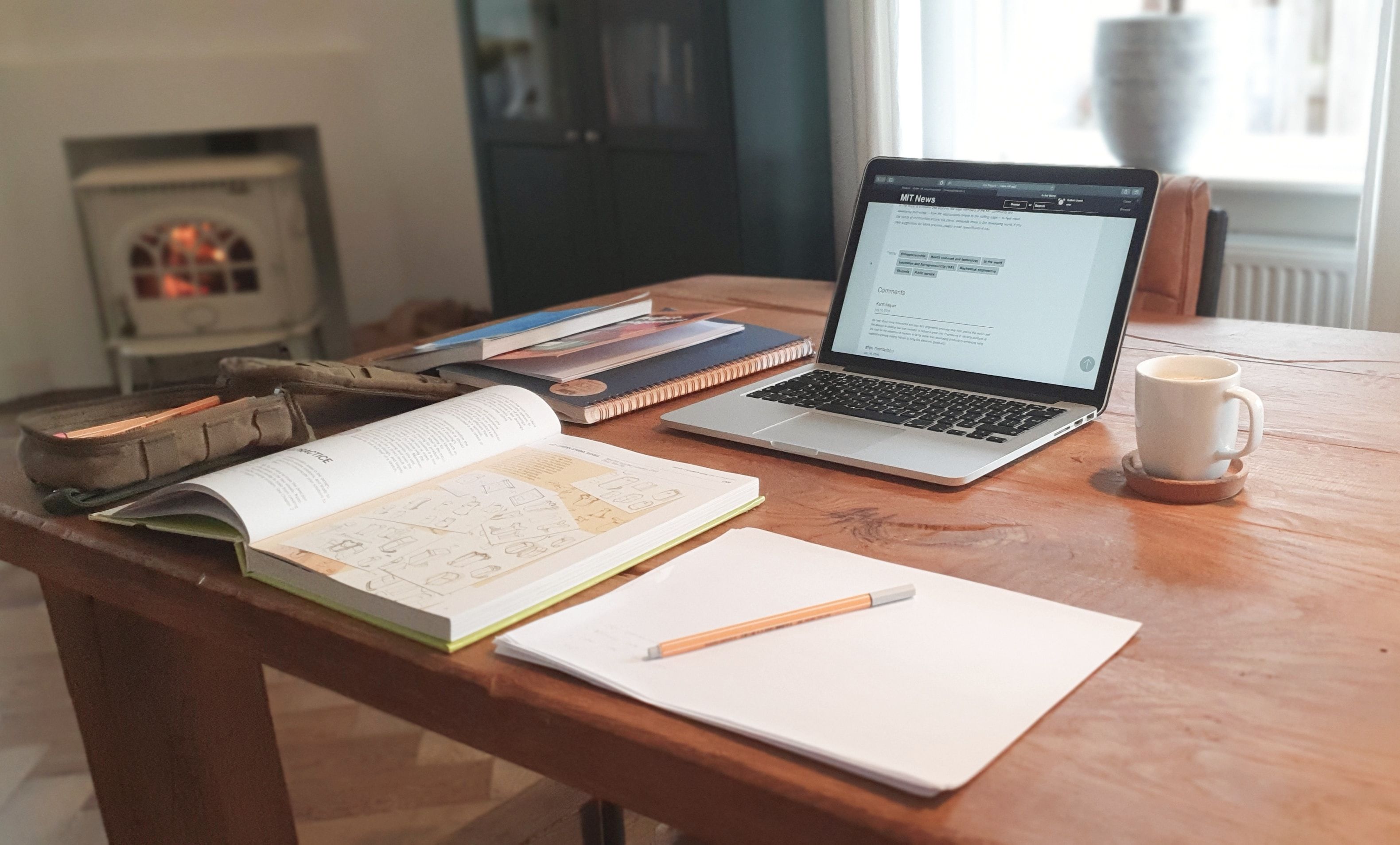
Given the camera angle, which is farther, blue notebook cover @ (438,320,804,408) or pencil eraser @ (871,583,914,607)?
blue notebook cover @ (438,320,804,408)

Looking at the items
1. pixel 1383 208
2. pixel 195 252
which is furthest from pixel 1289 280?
pixel 195 252

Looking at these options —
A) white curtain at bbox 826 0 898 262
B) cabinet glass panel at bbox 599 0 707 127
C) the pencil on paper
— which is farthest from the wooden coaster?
cabinet glass panel at bbox 599 0 707 127

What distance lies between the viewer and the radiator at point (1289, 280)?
A: 2.45 meters

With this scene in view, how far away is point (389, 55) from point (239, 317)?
1.01m

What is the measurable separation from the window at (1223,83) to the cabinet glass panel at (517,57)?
1009mm

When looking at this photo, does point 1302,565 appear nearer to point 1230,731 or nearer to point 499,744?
point 1230,731

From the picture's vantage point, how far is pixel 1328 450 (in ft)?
3.11

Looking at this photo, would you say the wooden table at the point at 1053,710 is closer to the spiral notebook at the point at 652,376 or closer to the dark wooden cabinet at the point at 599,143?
the spiral notebook at the point at 652,376

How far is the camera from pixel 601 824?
1336mm

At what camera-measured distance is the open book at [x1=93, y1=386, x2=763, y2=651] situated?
0.75 metres

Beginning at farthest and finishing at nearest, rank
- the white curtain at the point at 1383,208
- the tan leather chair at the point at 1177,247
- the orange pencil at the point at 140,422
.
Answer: the white curtain at the point at 1383,208 → the tan leather chair at the point at 1177,247 → the orange pencil at the point at 140,422

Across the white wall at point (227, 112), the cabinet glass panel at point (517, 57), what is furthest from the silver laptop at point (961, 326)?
the white wall at point (227, 112)

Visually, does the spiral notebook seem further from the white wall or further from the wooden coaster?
the white wall

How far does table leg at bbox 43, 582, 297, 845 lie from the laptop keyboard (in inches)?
23.3
